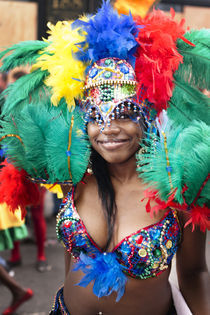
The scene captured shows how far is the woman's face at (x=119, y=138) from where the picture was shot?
1.60 m

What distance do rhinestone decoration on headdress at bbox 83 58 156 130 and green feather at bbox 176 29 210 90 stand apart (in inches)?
10.0

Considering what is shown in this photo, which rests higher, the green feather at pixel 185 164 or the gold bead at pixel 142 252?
the green feather at pixel 185 164

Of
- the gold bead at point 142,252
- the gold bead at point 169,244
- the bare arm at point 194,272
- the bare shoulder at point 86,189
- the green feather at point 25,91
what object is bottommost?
the bare arm at point 194,272

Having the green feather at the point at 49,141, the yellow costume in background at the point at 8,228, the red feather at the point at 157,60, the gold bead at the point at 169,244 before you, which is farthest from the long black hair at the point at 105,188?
the yellow costume in background at the point at 8,228

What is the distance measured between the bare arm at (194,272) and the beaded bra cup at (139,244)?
59 mm

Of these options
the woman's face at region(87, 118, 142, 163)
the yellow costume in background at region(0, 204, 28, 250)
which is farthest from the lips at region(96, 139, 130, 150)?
the yellow costume in background at region(0, 204, 28, 250)

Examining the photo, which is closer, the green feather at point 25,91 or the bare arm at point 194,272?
the bare arm at point 194,272

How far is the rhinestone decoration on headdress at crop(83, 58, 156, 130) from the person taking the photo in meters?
1.59

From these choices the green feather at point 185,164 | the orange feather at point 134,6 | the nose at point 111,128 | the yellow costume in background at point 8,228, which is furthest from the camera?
the yellow costume in background at point 8,228

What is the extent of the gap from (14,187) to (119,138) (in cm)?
56

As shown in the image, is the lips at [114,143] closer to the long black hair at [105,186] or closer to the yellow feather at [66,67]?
the long black hair at [105,186]

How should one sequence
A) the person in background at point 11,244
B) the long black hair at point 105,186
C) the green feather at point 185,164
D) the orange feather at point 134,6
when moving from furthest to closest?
the person in background at point 11,244 < the orange feather at point 134,6 < the long black hair at point 105,186 < the green feather at point 185,164

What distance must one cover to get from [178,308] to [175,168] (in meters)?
0.75

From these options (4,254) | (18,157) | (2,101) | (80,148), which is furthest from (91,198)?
(4,254)
